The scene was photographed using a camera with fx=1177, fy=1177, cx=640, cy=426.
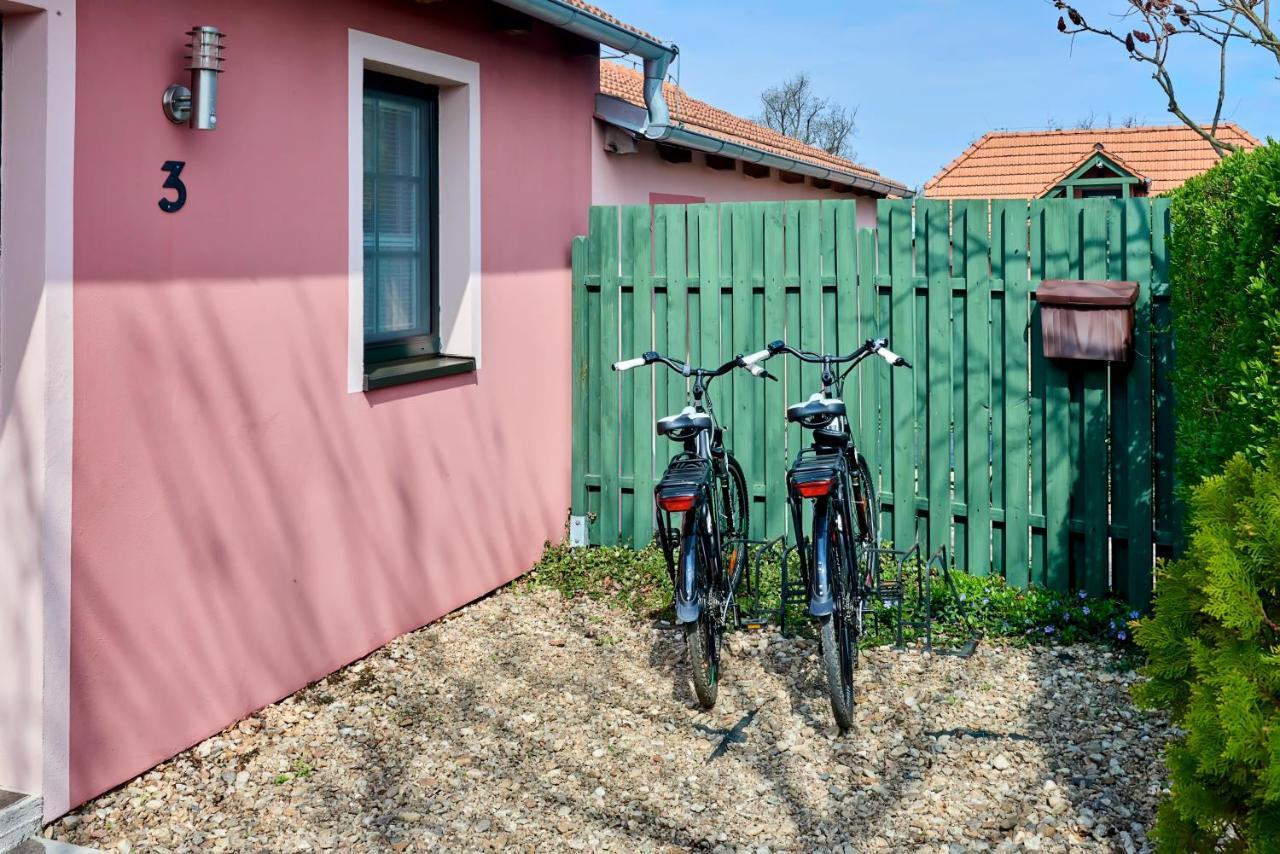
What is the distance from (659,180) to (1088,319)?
3880 mm

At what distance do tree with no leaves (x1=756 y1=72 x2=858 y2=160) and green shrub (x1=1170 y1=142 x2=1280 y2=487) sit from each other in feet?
130

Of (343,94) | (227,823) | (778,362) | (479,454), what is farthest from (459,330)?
(227,823)

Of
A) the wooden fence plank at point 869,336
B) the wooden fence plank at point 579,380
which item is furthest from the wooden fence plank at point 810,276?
the wooden fence plank at point 579,380

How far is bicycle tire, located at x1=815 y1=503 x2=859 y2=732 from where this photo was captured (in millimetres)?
4277

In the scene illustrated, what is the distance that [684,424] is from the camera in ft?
15.2

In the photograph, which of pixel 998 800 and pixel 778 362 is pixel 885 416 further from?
pixel 998 800

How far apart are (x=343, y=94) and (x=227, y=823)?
2.97m

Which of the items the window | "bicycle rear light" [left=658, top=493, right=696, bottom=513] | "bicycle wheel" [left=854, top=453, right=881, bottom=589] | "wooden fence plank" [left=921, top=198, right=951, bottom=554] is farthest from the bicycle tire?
the window

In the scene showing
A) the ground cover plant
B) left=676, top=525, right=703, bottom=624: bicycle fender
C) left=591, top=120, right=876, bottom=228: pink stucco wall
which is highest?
left=591, top=120, right=876, bottom=228: pink stucco wall

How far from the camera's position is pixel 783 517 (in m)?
6.59

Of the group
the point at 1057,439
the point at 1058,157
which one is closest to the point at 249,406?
the point at 1057,439

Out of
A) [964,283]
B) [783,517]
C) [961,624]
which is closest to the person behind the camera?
[961,624]

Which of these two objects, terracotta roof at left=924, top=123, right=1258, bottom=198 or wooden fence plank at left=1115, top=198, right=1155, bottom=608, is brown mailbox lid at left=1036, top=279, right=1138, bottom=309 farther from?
terracotta roof at left=924, top=123, right=1258, bottom=198

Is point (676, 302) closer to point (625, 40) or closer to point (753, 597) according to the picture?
point (625, 40)
